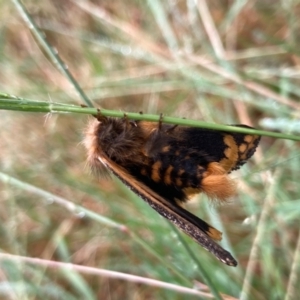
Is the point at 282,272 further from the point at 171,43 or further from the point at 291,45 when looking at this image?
the point at 171,43

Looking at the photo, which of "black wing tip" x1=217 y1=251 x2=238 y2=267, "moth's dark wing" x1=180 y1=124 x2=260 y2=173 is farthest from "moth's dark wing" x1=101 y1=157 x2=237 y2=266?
"moth's dark wing" x1=180 y1=124 x2=260 y2=173

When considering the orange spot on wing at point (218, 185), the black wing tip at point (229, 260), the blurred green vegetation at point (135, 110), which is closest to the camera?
the black wing tip at point (229, 260)

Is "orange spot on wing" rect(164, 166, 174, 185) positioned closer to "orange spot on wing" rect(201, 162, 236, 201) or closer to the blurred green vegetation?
"orange spot on wing" rect(201, 162, 236, 201)

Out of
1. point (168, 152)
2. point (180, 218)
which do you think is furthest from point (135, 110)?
point (180, 218)

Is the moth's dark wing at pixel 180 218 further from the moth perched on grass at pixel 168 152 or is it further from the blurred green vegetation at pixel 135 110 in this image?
the blurred green vegetation at pixel 135 110

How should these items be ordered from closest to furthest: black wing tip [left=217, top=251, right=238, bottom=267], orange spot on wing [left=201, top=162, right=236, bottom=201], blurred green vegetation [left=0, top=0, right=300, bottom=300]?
black wing tip [left=217, top=251, right=238, bottom=267] < orange spot on wing [left=201, top=162, right=236, bottom=201] < blurred green vegetation [left=0, top=0, right=300, bottom=300]

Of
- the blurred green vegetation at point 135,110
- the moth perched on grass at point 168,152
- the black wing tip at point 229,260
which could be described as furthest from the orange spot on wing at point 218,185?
the blurred green vegetation at point 135,110
